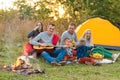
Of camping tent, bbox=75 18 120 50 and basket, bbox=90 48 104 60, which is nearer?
basket, bbox=90 48 104 60

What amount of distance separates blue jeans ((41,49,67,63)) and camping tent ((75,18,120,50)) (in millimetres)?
3071

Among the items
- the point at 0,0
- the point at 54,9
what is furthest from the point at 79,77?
the point at 54,9

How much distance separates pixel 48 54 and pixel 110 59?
5.65 ft

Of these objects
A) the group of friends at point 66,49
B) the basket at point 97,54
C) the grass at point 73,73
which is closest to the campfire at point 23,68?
the grass at point 73,73

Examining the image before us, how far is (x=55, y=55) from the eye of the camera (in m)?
7.44

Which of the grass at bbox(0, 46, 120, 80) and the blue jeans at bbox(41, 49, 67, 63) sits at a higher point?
the blue jeans at bbox(41, 49, 67, 63)

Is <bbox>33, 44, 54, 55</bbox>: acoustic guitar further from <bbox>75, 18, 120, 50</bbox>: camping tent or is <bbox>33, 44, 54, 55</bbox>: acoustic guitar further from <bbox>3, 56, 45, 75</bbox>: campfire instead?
<bbox>75, 18, 120, 50</bbox>: camping tent

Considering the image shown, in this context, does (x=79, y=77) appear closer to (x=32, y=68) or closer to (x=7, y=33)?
(x=32, y=68)

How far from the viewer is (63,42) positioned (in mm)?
7781

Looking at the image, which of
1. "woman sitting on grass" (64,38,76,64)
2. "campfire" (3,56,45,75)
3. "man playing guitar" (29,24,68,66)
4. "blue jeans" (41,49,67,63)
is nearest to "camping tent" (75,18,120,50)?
"woman sitting on grass" (64,38,76,64)

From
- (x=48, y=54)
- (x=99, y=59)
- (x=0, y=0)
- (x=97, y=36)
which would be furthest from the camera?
(x=0, y=0)

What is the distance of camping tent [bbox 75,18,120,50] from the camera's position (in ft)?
34.3

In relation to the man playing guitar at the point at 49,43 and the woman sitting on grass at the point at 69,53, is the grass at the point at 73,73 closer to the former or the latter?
the man playing guitar at the point at 49,43

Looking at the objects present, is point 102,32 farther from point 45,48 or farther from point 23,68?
point 23,68
